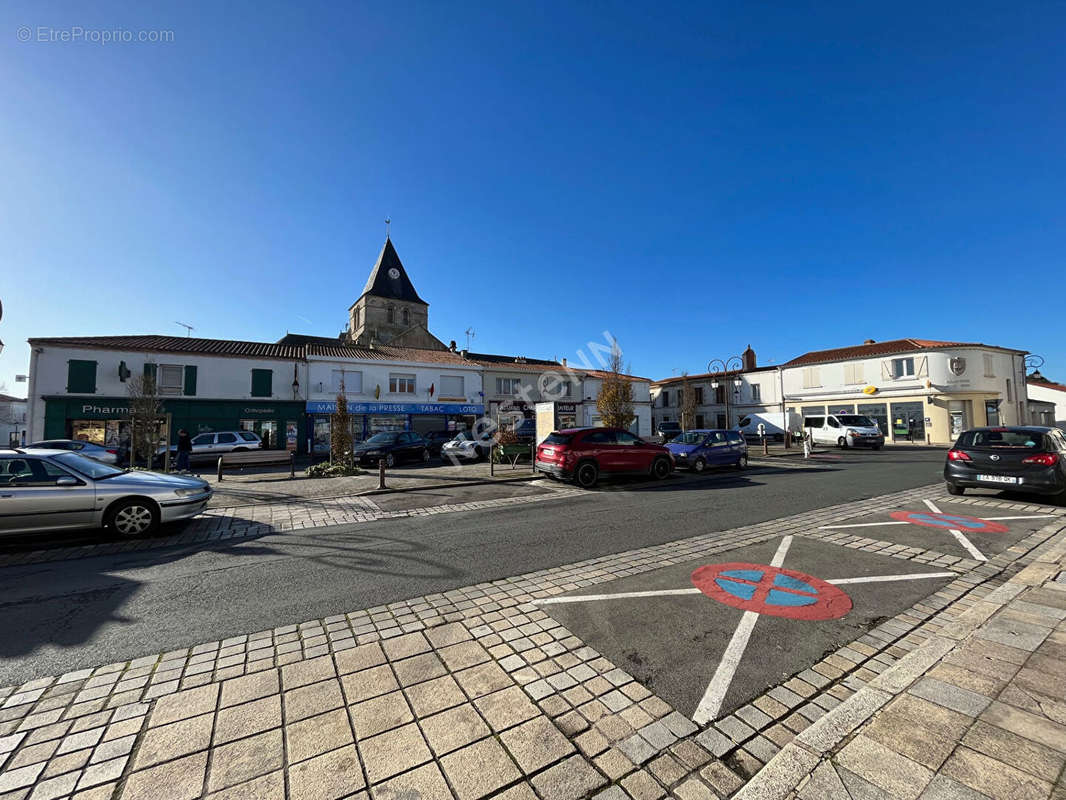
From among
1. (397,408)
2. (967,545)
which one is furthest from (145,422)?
(967,545)

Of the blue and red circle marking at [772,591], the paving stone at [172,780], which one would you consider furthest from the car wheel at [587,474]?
the paving stone at [172,780]

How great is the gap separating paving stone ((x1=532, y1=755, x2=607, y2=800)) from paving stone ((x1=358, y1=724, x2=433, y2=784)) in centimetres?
57

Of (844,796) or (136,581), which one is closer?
(844,796)

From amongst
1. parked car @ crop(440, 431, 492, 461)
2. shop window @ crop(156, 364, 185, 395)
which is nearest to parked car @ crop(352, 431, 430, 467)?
parked car @ crop(440, 431, 492, 461)

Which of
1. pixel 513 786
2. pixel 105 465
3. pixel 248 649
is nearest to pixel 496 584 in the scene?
pixel 248 649

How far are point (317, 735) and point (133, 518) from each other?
6430 mm

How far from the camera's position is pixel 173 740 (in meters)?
2.31

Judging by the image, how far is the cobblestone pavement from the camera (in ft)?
6.50

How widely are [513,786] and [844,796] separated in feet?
4.57

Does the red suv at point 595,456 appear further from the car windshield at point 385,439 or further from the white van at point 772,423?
the white van at point 772,423

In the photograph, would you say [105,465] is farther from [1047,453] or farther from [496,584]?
[1047,453]

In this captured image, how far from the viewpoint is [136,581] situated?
189 inches

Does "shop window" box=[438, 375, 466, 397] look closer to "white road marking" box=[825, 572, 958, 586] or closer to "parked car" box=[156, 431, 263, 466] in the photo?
"parked car" box=[156, 431, 263, 466]

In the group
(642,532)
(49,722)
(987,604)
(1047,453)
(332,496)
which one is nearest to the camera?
(49,722)
